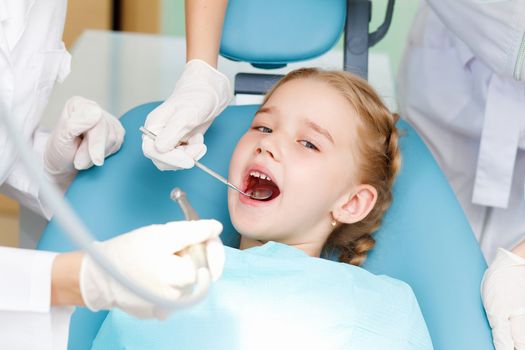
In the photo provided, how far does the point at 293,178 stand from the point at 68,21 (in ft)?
6.81

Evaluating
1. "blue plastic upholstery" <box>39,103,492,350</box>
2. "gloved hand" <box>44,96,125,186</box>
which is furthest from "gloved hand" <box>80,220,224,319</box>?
"gloved hand" <box>44,96,125,186</box>

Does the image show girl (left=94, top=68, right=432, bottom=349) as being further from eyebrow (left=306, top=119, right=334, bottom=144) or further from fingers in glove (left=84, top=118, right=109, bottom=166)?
fingers in glove (left=84, top=118, right=109, bottom=166)

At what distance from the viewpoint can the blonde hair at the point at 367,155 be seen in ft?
4.86

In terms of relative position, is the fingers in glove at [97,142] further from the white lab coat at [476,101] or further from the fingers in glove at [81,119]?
the white lab coat at [476,101]

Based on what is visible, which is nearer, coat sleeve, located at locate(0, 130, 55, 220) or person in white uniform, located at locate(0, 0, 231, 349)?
person in white uniform, located at locate(0, 0, 231, 349)

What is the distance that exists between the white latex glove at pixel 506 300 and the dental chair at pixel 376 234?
0.03 meters

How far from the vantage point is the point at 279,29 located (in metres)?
1.67

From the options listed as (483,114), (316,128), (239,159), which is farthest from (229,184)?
(483,114)

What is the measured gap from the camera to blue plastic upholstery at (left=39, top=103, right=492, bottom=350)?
53.2 inches

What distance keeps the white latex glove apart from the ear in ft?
0.79

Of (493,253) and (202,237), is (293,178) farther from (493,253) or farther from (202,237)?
(493,253)

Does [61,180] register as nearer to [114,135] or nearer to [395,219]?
[114,135]

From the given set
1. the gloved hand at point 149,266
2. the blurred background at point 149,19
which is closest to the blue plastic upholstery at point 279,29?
the gloved hand at point 149,266

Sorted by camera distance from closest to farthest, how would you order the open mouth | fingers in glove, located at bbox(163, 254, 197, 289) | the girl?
1. fingers in glove, located at bbox(163, 254, 197, 289)
2. the girl
3. the open mouth
